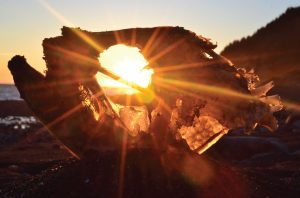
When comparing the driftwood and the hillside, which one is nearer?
the driftwood

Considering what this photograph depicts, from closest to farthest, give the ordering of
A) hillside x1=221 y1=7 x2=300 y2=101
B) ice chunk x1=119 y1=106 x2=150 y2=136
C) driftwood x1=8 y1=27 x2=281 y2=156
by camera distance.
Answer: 1. driftwood x1=8 y1=27 x2=281 y2=156
2. ice chunk x1=119 y1=106 x2=150 y2=136
3. hillside x1=221 y1=7 x2=300 y2=101

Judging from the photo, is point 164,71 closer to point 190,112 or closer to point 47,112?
point 190,112

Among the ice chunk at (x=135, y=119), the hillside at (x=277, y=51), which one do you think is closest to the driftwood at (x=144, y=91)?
the ice chunk at (x=135, y=119)

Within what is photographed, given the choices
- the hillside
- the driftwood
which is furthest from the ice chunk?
the hillside

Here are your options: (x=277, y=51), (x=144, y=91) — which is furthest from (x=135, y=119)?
(x=277, y=51)

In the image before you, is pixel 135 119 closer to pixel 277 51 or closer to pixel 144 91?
pixel 144 91

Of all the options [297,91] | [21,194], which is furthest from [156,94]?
[297,91]

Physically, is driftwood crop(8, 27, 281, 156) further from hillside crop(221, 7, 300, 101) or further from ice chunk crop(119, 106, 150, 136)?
hillside crop(221, 7, 300, 101)
